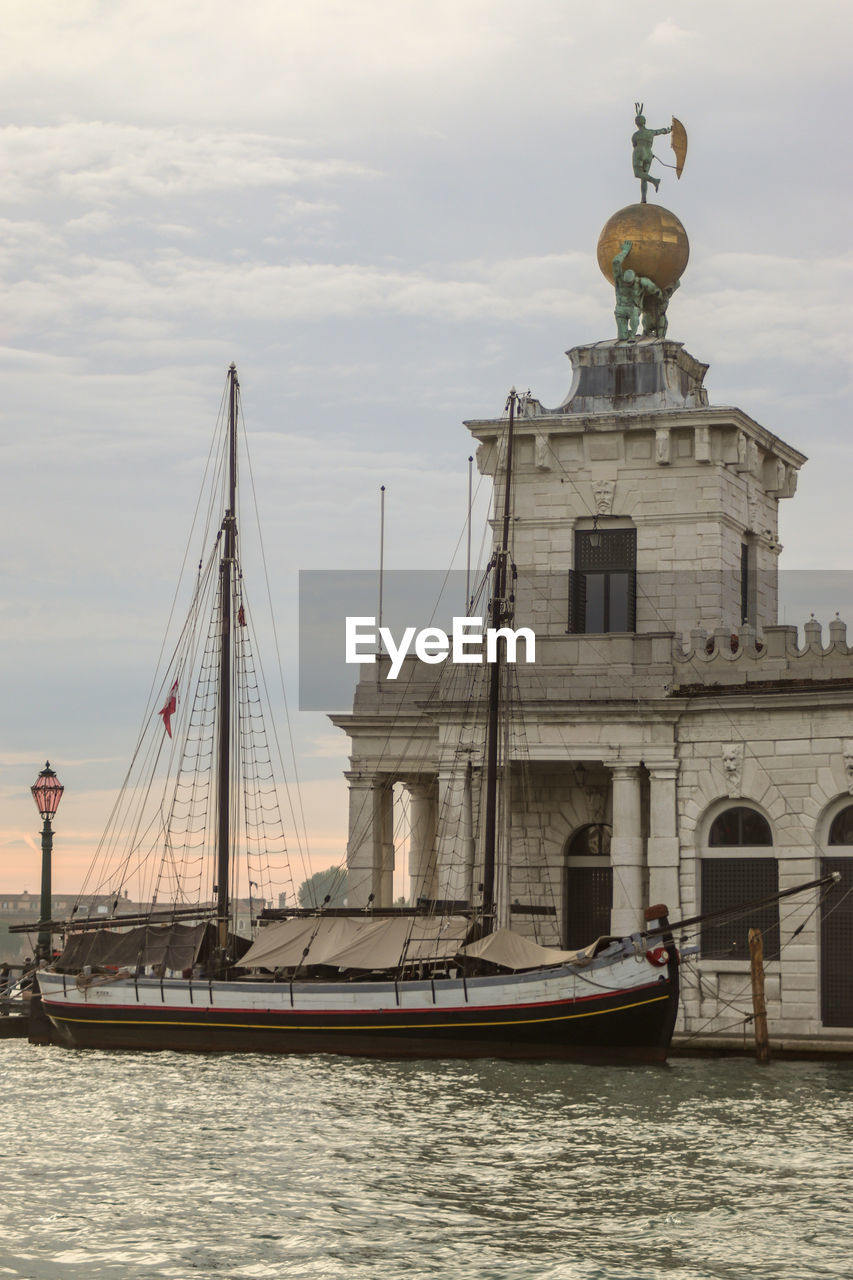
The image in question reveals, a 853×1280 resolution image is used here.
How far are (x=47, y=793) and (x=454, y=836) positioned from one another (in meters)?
8.97

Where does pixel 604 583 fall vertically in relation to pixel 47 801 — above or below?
above

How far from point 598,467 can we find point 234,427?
30.7 feet

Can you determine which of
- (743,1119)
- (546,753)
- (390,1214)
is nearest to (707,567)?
(546,753)

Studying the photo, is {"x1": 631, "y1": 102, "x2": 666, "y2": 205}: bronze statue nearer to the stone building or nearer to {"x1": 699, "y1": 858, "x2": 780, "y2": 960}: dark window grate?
the stone building

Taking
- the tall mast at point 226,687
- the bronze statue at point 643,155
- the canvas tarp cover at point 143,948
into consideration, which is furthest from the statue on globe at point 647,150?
the canvas tarp cover at point 143,948

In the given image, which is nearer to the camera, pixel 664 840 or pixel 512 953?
pixel 512 953

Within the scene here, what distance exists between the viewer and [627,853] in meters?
40.7

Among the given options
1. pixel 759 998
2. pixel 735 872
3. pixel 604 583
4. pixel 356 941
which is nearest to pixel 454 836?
pixel 356 941

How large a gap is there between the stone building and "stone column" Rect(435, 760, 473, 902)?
5 cm

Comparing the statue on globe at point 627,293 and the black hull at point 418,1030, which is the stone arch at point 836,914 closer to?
the black hull at point 418,1030

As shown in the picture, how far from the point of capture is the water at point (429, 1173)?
1984 centimetres

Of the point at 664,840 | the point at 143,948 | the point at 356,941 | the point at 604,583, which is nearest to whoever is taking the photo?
the point at 356,941

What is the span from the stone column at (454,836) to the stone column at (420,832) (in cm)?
764

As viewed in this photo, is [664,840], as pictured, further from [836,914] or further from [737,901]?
[836,914]
